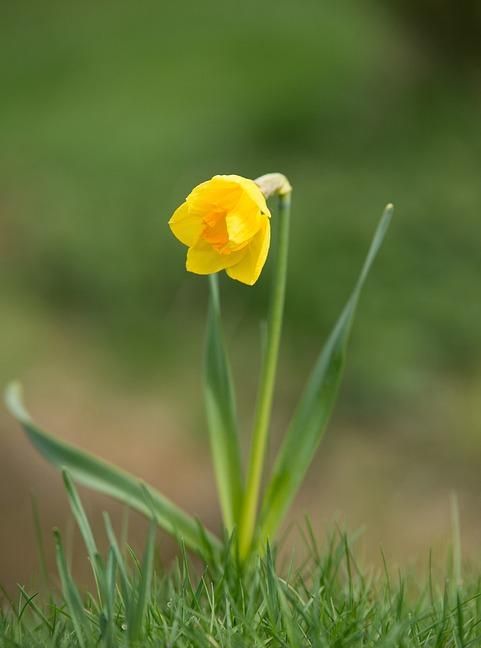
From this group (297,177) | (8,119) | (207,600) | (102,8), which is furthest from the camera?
(102,8)

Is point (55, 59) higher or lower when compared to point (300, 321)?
higher

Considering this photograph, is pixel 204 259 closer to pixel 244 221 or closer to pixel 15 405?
pixel 244 221

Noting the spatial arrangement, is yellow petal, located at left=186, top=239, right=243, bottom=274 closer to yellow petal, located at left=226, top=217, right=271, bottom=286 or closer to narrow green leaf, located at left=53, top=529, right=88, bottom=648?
yellow petal, located at left=226, top=217, right=271, bottom=286

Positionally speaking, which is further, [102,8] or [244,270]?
[102,8]

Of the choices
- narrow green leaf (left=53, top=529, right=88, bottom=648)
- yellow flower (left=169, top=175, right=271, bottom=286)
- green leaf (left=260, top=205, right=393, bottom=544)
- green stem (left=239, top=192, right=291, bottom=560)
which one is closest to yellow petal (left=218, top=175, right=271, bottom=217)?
yellow flower (left=169, top=175, right=271, bottom=286)

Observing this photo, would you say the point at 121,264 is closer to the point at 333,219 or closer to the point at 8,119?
the point at 333,219

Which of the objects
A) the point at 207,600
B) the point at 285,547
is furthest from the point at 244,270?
the point at 285,547
